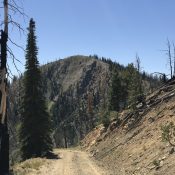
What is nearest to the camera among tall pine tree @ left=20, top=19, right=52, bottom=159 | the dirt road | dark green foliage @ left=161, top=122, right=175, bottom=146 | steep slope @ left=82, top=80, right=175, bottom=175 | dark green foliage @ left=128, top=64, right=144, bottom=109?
dark green foliage @ left=161, top=122, right=175, bottom=146

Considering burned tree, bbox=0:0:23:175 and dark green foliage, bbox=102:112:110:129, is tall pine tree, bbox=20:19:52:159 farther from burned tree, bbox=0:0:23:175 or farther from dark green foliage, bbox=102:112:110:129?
burned tree, bbox=0:0:23:175

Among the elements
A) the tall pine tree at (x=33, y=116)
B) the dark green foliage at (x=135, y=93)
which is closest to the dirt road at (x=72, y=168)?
the tall pine tree at (x=33, y=116)

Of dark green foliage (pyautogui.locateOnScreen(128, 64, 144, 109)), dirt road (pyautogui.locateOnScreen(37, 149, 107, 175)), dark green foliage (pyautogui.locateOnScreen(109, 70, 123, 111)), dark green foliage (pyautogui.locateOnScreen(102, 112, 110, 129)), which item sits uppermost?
dark green foliage (pyautogui.locateOnScreen(109, 70, 123, 111))

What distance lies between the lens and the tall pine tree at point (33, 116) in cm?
4556

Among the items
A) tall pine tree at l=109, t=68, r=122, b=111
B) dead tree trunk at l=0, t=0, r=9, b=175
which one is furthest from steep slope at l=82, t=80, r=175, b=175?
tall pine tree at l=109, t=68, r=122, b=111

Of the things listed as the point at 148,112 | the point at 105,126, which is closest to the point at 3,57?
the point at 148,112

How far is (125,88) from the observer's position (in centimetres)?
8281

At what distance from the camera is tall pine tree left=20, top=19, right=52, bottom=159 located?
4556 cm

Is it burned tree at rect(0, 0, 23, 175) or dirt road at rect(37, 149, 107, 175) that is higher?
burned tree at rect(0, 0, 23, 175)

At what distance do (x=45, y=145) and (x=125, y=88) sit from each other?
129ft

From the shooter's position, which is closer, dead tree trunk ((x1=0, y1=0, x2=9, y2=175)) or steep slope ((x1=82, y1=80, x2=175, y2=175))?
dead tree trunk ((x1=0, y1=0, x2=9, y2=175))

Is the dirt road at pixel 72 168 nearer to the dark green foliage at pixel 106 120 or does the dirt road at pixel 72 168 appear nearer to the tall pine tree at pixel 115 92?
the dark green foliage at pixel 106 120

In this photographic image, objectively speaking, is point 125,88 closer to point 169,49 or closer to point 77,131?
point 169,49

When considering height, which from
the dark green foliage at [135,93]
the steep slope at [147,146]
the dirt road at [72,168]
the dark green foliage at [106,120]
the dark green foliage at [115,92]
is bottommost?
the dirt road at [72,168]
